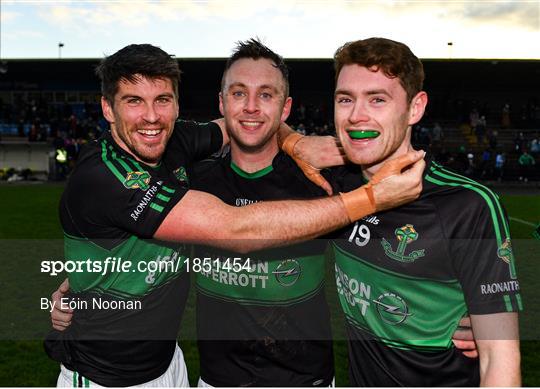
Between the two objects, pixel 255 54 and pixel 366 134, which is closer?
pixel 366 134

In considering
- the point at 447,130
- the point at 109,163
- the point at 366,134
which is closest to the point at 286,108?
the point at 366,134

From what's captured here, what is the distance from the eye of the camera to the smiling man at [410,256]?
2617 millimetres

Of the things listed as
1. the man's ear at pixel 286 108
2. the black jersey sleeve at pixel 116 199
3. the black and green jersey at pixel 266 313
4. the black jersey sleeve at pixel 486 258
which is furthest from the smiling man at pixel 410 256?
the black jersey sleeve at pixel 116 199

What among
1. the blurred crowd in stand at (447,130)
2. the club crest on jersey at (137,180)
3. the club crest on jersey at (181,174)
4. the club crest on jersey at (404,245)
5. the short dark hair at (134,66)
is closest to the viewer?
the club crest on jersey at (404,245)

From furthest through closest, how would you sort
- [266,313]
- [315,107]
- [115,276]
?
1. [315,107]
2. [266,313]
3. [115,276]

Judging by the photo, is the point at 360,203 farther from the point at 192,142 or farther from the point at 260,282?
the point at 192,142

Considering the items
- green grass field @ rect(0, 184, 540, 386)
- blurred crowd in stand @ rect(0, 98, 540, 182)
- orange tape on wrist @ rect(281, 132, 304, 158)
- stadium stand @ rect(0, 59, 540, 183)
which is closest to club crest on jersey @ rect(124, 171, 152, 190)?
orange tape on wrist @ rect(281, 132, 304, 158)

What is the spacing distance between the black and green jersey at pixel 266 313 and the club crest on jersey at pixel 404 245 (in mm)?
737

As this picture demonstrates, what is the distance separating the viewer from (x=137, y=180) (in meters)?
3.22

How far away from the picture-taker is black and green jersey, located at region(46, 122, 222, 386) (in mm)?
3256

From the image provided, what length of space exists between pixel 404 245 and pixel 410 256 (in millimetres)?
72

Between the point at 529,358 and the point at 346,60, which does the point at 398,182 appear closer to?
the point at 346,60

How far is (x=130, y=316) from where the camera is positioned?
3.47m

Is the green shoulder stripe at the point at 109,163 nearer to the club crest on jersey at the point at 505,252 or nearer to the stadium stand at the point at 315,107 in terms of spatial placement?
the club crest on jersey at the point at 505,252
